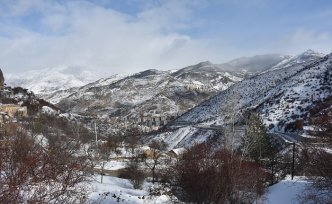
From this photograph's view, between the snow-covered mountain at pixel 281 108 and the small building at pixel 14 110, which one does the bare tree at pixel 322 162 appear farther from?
the small building at pixel 14 110

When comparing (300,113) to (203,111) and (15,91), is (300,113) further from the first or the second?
(15,91)

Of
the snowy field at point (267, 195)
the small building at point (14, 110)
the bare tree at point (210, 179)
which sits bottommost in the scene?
the snowy field at point (267, 195)

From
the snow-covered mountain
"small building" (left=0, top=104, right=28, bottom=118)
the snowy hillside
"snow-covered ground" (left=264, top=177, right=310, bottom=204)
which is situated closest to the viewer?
"snow-covered ground" (left=264, top=177, right=310, bottom=204)

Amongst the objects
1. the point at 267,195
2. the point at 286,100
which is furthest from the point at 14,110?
the point at 267,195

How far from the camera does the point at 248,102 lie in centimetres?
15462

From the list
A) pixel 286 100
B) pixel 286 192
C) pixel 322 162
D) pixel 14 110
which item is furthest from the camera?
pixel 286 100

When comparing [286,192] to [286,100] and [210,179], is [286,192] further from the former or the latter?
[286,100]

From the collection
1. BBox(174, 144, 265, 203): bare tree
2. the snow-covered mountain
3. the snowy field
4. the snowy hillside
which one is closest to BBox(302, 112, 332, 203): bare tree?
the snowy field

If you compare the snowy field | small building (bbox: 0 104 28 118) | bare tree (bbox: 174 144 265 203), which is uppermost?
small building (bbox: 0 104 28 118)

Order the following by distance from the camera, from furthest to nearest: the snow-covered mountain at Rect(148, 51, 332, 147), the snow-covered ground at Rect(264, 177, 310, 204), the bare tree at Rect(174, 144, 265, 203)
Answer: the snow-covered mountain at Rect(148, 51, 332, 147) → the snow-covered ground at Rect(264, 177, 310, 204) → the bare tree at Rect(174, 144, 265, 203)

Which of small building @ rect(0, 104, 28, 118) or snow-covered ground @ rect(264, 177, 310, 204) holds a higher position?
small building @ rect(0, 104, 28, 118)

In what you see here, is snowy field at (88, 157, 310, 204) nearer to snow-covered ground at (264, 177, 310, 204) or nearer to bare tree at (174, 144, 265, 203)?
snow-covered ground at (264, 177, 310, 204)

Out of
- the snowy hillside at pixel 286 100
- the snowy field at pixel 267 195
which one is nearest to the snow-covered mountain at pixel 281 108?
the snowy hillside at pixel 286 100

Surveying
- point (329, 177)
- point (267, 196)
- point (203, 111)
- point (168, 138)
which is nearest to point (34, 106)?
point (168, 138)
